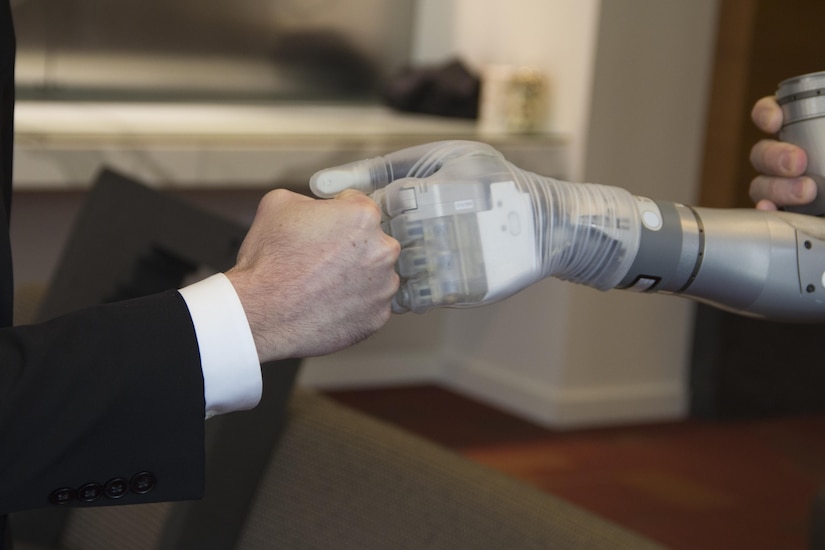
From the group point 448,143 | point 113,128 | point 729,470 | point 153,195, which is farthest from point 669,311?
point 448,143

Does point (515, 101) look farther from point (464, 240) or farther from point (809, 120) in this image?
point (464, 240)

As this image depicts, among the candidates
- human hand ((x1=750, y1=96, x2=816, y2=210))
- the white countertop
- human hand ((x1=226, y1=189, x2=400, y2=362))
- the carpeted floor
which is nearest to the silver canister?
human hand ((x1=750, y1=96, x2=816, y2=210))

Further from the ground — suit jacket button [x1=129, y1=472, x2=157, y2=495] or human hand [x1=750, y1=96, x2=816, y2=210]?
human hand [x1=750, y1=96, x2=816, y2=210]

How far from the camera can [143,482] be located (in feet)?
2.71

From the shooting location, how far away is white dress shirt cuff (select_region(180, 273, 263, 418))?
0.81m

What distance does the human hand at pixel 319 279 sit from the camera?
80 cm

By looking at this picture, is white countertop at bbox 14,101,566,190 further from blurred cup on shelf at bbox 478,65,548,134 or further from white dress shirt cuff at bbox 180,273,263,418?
white dress shirt cuff at bbox 180,273,263,418

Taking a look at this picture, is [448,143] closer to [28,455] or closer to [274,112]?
[28,455]

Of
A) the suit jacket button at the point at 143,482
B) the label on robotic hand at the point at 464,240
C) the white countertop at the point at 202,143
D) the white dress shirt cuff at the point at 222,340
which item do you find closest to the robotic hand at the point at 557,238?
the label on robotic hand at the point at 464,240

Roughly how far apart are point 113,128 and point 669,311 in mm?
1676

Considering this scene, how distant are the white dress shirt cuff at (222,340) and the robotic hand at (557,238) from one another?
11 centimetres

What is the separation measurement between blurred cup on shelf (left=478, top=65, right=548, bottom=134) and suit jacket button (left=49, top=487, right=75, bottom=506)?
2639 millimetres

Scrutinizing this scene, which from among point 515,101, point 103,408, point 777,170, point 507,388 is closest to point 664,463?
point 507,388

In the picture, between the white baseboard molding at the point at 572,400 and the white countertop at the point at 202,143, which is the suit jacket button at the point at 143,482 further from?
the white baseboard molding at the point at 572,400
